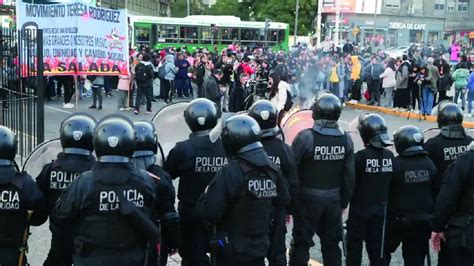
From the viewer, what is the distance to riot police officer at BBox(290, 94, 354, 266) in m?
5.75

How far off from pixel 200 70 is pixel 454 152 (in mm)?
14290

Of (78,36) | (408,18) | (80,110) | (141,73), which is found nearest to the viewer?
(78,36)

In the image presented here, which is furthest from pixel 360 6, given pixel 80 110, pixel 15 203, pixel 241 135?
pixel 15 203

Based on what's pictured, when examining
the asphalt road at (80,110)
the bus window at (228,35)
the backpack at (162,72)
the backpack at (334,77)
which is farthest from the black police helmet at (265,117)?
the bus window at (228,35)

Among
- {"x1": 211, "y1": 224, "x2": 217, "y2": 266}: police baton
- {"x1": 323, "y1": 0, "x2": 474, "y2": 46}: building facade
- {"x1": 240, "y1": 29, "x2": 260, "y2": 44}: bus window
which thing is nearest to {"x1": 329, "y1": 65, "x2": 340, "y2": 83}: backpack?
{"x1": 211, "y1": 224, "x2": 217, "y2": 266}: police baton

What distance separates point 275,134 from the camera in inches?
216

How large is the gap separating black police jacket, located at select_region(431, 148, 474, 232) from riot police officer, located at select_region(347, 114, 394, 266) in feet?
2.74

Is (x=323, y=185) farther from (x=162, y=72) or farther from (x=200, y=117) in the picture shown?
(x=162, y=72)

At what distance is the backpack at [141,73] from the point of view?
55.3 feet

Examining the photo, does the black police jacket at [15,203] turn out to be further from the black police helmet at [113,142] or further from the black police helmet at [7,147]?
the black police helmet at [113,142]

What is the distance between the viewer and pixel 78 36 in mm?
11008

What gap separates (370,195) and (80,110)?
43.5ft

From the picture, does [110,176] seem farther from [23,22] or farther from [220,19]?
[220,19]

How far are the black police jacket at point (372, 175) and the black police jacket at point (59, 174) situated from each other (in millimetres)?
2705
